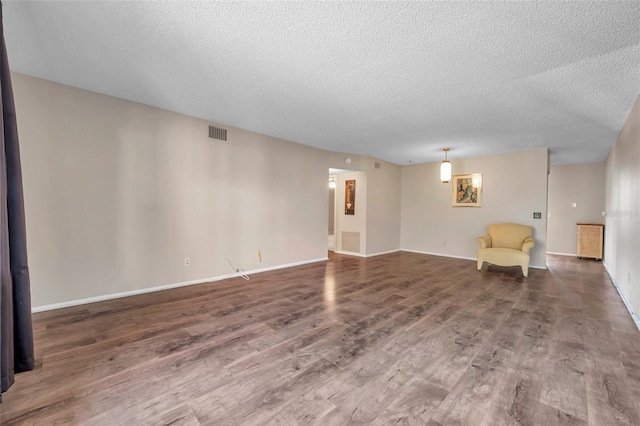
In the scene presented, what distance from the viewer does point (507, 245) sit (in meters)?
5.62

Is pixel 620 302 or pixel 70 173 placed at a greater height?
pixel 70 173

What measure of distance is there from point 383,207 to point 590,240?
5.02 m

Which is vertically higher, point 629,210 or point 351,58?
point 351,58

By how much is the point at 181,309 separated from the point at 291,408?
2.10 meters

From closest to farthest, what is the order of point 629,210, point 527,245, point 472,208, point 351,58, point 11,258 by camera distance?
point 11,258 < point 351,58 < point 629,210 < point 527,245 < point 472,208

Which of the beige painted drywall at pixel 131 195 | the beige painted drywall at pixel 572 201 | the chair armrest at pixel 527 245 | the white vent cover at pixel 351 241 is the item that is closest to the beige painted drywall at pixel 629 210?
the chair armrest at pixel 527 245

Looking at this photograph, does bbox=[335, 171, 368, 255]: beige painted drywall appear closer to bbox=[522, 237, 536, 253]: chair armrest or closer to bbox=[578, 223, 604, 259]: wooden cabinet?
bbox=[522, 237, 536, 253]: chair armrest

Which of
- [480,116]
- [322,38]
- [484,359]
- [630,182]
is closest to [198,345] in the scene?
[484,359]

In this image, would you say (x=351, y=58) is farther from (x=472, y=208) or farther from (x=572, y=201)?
(x=572, y=201)

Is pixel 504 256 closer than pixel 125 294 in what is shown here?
No

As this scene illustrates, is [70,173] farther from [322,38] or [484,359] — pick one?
[484,359]

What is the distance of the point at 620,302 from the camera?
11.5 ft

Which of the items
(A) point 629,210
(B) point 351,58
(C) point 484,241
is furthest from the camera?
(C) point 484,241

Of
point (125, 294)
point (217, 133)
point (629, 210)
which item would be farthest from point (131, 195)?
point (629, 210)
